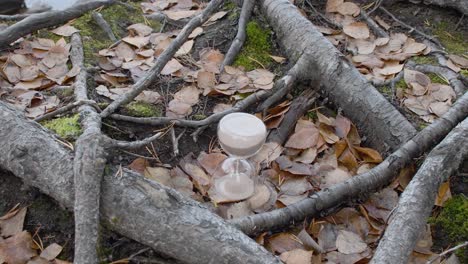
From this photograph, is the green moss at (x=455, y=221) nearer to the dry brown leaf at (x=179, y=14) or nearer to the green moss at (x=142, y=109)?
the green moss at (x=142, y=109)

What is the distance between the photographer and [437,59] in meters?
2.87

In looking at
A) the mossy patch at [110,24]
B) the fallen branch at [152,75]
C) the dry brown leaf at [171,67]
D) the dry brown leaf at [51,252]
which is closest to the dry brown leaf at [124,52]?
the mossy patch at [110,24]

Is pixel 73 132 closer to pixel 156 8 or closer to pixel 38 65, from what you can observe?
pixel 38 65

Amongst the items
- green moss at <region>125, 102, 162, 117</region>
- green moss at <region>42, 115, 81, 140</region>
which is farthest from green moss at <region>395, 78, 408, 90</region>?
green moss at <region>42, 115, 81, 140</region>

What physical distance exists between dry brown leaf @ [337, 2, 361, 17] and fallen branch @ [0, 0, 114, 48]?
1.41 metres

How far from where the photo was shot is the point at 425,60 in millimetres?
2867

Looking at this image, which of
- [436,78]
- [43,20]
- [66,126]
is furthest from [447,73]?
[43,20]

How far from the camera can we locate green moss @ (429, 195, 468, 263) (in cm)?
200

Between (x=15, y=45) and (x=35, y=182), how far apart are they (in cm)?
127

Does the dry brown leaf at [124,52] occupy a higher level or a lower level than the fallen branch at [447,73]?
higher

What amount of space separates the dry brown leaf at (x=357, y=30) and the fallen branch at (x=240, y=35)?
557 mm

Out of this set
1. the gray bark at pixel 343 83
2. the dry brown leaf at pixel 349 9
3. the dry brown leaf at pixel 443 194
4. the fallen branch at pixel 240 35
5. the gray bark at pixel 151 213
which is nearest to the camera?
the gray bark at pixel 151 213

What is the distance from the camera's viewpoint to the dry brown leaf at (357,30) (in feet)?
9.95

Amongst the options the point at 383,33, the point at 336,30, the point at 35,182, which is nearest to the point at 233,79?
the point at 336,30
